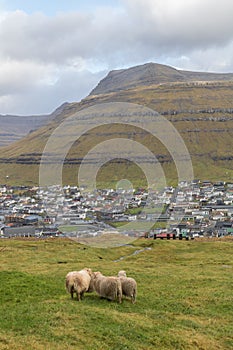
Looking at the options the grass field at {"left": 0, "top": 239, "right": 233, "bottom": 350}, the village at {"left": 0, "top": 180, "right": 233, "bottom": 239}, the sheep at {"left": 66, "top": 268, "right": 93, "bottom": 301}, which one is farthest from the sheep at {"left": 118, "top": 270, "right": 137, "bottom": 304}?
the village at {"left": 0, "top": 180, "right": 233, "bottom": 239}

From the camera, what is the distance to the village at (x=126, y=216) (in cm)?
12150

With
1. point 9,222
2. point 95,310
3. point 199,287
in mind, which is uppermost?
point 95,310

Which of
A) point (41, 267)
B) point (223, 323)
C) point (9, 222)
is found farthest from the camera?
point (9, 222)

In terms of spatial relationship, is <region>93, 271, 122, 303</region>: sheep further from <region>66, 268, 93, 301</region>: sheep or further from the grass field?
<region>66, 268, 93, 301</region>: sheep

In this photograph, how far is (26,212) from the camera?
17538cm

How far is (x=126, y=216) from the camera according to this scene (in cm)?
15238

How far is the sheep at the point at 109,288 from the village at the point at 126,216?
249ft

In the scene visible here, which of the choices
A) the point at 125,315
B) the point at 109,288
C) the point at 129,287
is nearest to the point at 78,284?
the point at 109,288

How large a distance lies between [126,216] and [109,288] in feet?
423

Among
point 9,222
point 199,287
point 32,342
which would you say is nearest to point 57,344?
point 32,342

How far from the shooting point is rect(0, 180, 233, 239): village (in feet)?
399

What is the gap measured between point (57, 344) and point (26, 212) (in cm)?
16347

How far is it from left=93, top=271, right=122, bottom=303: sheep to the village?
7588cm

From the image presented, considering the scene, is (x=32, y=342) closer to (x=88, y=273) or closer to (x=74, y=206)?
(x=88, y=273)
